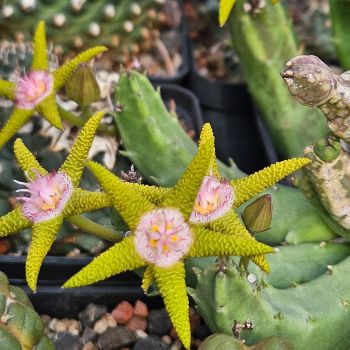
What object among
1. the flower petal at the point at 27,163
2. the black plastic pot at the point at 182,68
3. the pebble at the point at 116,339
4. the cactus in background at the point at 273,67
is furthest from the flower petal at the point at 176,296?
the black plastic pot at the point at 182,68

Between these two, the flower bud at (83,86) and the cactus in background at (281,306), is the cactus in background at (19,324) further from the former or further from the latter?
the flower bud at (83,86)

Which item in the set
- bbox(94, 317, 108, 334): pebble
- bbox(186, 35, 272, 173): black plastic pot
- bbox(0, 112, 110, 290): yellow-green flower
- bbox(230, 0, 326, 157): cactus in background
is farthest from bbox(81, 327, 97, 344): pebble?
bbox(186, 35, 272, 173): black plastic pot

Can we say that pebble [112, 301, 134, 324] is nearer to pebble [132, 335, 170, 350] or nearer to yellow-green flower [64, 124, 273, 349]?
pebble [132, 335, 170, 350]

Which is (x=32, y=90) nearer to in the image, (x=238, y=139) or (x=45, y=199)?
(x=45, y=199)

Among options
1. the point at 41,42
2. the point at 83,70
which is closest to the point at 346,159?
the point at 83,70

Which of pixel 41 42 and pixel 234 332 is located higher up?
pixel 41 42

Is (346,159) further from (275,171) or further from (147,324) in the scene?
(147,324)
